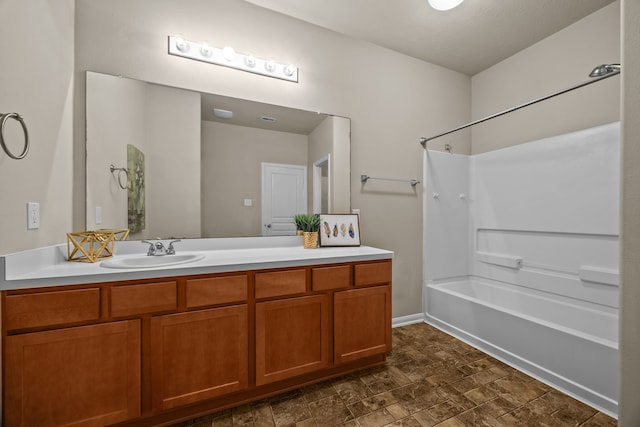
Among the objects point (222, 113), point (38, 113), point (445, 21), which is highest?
point (445, 21)

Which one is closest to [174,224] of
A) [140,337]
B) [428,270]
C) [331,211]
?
[140,337]

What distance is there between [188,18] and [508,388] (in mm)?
3260

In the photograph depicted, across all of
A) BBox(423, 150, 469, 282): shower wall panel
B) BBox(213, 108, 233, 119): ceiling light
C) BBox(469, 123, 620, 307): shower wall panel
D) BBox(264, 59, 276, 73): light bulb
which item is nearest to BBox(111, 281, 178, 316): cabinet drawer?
BBox(213, 108, 233, 119): ceiling light

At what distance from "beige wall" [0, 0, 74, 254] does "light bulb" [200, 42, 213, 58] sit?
2.33 feet

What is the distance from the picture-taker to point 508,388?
5.60 ft

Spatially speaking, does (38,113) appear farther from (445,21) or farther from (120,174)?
(445,21)

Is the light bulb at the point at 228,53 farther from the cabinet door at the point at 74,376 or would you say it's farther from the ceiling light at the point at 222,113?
the cabinet door at the point at 74,376

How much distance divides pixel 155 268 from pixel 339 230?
1.35m

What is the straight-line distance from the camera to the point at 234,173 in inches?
79.1

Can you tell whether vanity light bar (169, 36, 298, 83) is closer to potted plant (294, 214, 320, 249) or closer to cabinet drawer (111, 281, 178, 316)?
potted plant (294, 214, 320, 249)

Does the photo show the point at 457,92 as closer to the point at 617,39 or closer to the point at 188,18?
the point at 617,39

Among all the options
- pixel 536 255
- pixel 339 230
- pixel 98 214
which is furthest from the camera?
pixel 536 255

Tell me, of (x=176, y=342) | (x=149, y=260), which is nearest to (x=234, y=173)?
(x=149, y=260)

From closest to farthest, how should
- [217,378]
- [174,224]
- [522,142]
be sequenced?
[217,378], [174,224], [522,142]
